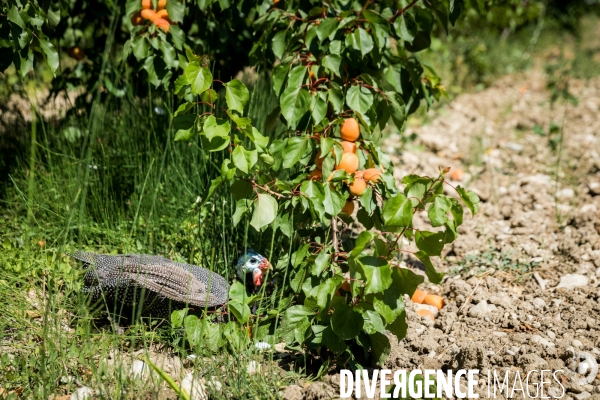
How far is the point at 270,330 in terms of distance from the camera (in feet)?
6.50

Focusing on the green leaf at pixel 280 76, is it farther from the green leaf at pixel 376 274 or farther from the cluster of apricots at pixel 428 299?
the cluster of apricots at pixel 428 299

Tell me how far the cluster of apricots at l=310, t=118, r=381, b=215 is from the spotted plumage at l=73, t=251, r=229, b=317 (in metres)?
0.48

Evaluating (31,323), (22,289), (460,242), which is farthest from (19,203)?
(460,242)

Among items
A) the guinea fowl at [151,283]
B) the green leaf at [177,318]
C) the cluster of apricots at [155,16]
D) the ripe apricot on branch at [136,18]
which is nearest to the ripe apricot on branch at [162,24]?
the cluster of apricots at [155,16]

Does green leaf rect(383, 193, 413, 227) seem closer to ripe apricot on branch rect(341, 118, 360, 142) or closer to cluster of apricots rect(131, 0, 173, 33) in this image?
ripe apricot on branch rect(341, 118, 360, 142)

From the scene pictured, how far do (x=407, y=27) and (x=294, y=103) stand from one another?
0.53m

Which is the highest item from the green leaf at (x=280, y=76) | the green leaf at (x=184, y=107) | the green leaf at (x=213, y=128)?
the green leaf at (x=280, y=76)

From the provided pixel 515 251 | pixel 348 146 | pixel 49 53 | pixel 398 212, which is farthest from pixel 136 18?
pixel 515 251

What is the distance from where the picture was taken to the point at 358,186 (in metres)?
1.82

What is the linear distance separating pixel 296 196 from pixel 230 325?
0.45m

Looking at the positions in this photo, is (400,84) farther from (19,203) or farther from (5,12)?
(19,203)

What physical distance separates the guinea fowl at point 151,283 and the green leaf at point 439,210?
56cm

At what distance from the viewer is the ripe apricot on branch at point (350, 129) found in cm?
187

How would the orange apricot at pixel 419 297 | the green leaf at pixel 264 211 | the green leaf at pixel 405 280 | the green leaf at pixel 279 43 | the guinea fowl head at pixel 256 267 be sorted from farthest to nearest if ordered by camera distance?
the orange apricot at pixel 419 297
the green leaf at pixel 279 43
the guinea fowl head at pixel 256 267
the green leaf at pixel 264 211
the green leaf at pixel 405 280
